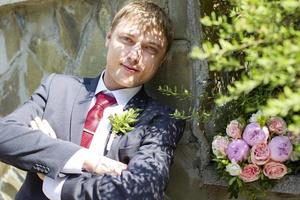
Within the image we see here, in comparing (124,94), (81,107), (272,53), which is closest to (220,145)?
(124,94)

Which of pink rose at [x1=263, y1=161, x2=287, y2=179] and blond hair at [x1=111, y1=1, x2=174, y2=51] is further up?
blond hair at [x1=111, y1=1, x2=174, y2=51]

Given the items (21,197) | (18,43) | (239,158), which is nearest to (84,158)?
(21,197)

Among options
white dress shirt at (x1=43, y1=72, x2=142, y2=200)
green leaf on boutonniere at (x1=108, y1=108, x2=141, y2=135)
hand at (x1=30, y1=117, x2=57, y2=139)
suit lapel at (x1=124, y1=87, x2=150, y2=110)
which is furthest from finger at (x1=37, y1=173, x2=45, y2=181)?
suit lapel at (x1=124, y1=87, x2=150, y2=110)

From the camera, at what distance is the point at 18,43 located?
2.95m

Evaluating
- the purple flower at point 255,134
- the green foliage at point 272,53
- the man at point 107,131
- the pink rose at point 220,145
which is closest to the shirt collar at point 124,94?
the man at point 107,131

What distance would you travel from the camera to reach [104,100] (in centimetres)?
217

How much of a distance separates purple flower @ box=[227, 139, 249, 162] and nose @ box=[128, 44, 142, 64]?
46 centimetres

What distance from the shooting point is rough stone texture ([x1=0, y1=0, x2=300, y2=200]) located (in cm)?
217

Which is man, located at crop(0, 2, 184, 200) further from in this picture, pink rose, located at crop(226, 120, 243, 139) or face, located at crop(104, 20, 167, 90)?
pink rose, located at crop(226, 120, 243, 139)

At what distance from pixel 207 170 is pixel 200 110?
220mm

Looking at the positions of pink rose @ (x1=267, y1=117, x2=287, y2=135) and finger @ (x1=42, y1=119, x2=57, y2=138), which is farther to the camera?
finger @ (x1=42, y1=119, x2=57, y2=138)

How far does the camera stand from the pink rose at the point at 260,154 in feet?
6.03

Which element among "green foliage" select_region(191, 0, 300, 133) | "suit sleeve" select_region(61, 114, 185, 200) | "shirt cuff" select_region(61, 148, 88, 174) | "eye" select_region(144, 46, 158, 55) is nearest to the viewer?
A: "green foliage" select_region(191, 0, 300, 133)

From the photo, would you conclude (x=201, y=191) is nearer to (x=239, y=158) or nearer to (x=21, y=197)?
(x=239, y=158)
